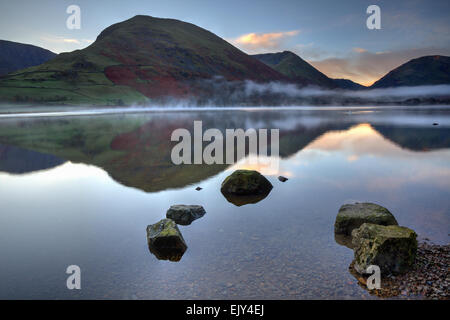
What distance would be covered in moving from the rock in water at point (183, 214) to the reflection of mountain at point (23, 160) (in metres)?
13.9

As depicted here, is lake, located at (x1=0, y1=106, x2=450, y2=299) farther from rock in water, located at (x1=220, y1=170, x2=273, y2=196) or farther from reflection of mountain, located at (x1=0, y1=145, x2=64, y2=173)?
rock in water, located at (x1=220, y1=170, x2=273, y2=196)

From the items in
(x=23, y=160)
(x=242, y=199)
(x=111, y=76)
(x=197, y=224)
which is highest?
(x=111, y=76)

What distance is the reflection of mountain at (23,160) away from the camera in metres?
19.7

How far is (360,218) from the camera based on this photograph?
28.9 ft

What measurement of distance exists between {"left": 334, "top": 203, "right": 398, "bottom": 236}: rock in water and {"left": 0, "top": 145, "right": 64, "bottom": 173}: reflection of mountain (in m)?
19.1

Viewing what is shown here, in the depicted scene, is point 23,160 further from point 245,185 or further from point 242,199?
point 242,199

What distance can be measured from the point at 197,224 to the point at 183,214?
616mm

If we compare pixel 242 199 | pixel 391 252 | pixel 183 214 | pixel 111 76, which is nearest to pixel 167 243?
pixel 183 214

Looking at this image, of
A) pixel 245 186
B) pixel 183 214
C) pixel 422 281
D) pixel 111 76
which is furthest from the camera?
pixel 111 76

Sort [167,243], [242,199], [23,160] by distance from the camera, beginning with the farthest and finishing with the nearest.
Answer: [23,160] → [242,199] → [167,243]

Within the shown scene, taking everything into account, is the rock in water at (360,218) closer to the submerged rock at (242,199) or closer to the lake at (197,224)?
the lake at (197,224)

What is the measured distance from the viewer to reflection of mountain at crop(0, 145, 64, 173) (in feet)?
64.6

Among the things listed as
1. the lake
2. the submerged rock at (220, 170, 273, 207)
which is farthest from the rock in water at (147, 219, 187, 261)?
the submerged rock at (220, 170, 273, 207)

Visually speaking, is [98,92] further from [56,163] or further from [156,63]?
[56,163]
